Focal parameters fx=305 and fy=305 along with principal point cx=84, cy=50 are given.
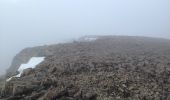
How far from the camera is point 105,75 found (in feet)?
58.0

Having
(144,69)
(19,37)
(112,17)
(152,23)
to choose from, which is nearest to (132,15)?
(112,17)

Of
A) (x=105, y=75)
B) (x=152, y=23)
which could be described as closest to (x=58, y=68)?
(x=105, y=75)

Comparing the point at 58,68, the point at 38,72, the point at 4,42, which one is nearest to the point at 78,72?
the point at 58,68

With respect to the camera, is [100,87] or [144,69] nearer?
[100,87]

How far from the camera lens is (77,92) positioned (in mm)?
14820

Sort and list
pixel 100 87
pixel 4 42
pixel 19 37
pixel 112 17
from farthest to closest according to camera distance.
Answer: pixel 112 17 → pixel 19 37 → pixel 4 42 → pixel 100 87

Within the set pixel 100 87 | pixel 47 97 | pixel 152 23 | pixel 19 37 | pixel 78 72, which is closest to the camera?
pixel 47 97

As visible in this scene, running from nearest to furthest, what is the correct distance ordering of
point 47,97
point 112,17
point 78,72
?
point 47,97, point 78,72, point 112,17

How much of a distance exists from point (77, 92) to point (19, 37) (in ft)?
363

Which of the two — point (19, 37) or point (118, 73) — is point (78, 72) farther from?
point (19, 37)

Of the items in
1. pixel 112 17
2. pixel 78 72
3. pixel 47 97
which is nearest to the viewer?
pixel 47 97

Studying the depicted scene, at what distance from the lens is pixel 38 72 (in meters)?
20.0

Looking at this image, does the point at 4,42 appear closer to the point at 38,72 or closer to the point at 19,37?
the point at 19,37

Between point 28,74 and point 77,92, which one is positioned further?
point 28,74
